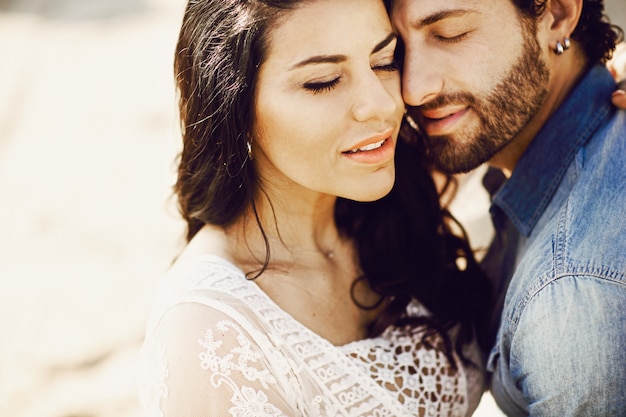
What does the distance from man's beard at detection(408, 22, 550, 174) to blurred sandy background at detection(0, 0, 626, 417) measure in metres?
0.80

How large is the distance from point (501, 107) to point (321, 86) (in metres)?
0.74

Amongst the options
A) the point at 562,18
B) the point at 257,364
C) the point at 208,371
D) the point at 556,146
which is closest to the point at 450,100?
the point at 556,146

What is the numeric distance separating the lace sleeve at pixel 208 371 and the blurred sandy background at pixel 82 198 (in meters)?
1.00

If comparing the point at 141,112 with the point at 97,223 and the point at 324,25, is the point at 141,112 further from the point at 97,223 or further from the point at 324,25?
the point at 324,25

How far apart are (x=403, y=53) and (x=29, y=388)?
2.86 m

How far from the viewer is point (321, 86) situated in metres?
1.98

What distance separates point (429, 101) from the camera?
7.60 feet

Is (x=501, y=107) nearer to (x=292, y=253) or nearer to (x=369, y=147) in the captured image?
(x=369, y=147)

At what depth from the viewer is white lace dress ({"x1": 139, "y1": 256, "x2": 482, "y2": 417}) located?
1.82 m

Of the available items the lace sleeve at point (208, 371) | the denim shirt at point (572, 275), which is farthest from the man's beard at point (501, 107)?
the lace sleeve at point (208, 371)

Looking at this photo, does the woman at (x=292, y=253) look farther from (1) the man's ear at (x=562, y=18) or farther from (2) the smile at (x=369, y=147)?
(1) the man's ear at (x=562, y=18)

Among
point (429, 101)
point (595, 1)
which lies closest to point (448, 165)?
point (429, 101)

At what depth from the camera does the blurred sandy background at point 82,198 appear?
3.95 meters

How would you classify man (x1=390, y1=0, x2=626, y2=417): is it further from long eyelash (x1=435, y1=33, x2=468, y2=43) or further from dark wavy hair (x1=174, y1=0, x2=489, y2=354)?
dark wavy hair (x1=174, y1=0, x2=489, y2=354)
